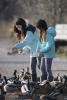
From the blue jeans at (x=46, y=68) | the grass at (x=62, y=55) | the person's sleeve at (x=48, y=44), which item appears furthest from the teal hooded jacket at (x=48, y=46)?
the grass at (x=62, y=55)

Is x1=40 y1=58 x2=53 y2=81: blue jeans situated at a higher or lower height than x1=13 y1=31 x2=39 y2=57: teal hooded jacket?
lower

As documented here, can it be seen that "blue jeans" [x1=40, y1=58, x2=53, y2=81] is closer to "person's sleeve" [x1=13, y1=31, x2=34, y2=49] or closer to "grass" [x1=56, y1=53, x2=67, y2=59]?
"person's sleeve" [x1=13, y1=31, x2=34, y2=49]

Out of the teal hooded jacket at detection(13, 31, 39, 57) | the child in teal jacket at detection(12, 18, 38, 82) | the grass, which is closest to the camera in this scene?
the teal hooded jacket at detection(13, 31, 39, 57)

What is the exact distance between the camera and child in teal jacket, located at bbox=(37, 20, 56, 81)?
1052cm

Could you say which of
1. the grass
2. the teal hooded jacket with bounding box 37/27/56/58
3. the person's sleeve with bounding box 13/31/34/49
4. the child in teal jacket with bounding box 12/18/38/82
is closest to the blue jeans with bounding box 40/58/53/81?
the teal hooded jacket with bounding box 37/27/56/58

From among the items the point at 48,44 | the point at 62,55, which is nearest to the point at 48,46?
the point at 48,44

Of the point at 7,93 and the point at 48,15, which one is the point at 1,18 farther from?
the point at 7,93

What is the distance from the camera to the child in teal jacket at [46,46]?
10523 millimetres

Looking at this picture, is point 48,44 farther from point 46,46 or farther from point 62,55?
point 62,55

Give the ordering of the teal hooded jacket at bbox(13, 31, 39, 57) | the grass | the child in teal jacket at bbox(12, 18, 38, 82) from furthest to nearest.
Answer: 1. the grass
2. the child in teal jacket at bbox(12, 18, 38, 82)
3. the teal hooded jacket at bbox(13, 31, 39, 57)

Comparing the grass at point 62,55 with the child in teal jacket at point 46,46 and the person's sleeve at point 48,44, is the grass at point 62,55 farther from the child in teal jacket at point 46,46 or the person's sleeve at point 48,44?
the person's sleeve at point 48,44

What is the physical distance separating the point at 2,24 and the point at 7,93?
33.6 m

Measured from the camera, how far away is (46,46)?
1052 centimetres

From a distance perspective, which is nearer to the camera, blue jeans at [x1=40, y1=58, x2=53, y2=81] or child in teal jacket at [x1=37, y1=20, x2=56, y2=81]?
child in teal jacket at [x1=37, y1=20, x2=56, y2=81]
